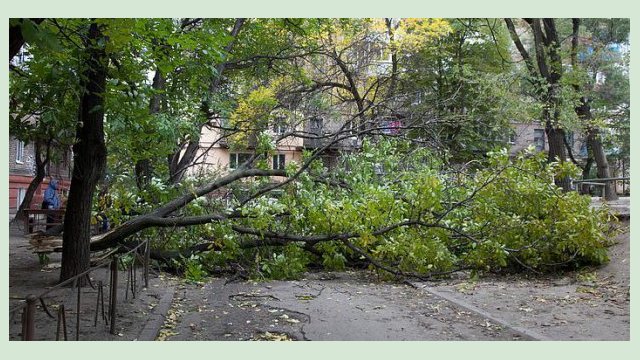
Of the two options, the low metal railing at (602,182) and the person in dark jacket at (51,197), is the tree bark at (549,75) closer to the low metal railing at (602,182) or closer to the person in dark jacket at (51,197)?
the low metal railing at (602,182)

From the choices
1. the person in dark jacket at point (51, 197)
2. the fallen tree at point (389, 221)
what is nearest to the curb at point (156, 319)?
the fallen tree at point (389, 221)

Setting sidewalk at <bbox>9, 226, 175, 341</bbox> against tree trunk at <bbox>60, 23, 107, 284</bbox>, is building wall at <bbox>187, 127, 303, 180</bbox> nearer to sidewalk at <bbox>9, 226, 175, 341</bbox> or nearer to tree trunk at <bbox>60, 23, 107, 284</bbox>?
sidewalk at <bbox>9, 226, 175, 341</bbox>

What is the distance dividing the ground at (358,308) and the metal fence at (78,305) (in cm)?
4

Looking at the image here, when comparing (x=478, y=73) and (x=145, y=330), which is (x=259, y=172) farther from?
(x=478, y=73)

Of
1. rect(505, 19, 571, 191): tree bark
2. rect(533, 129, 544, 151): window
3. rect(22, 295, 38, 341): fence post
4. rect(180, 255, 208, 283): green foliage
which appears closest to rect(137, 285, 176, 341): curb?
rect(180, 255, 208, 283): green foliage

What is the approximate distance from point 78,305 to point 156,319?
65.6 inches

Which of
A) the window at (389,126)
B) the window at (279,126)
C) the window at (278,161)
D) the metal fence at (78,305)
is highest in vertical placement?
the window at (279,126)

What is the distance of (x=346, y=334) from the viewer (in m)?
5.52

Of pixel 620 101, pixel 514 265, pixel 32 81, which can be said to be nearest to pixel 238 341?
pixel 32 81

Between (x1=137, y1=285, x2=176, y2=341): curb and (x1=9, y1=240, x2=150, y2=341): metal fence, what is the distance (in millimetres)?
281

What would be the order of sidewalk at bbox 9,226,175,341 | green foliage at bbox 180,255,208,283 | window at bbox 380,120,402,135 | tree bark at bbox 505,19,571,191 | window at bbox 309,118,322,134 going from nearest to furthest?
sidewalk at bbox 9,226,175,341
green foliage at bbox 180,255,208,283
window at bbox 380,120,402,135
window at bbox 309,118,322,134
tree bark at bbox 505,19,571,191

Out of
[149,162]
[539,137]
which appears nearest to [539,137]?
[539,137]

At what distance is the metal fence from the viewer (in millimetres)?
3483

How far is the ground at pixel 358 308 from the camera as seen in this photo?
5500 millimetres
